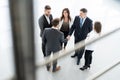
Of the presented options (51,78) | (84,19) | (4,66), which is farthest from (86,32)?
(4,66)

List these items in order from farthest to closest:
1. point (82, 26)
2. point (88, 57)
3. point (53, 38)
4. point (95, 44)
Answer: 1. point (95, 44)
2. point (88, 57)
3. point (82, 26)
4. point (53, 38)

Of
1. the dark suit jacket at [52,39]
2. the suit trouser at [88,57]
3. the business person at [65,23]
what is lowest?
the suit trouser at [88,57]

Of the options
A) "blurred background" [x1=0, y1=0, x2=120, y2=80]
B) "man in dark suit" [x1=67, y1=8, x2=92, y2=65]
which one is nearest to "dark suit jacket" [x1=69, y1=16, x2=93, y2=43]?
"man in dark suit" [x1=67, y1=8, x2=92, y2=65]

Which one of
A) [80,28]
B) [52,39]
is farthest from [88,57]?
[52,39]

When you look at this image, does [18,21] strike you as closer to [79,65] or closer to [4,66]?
[4,66]

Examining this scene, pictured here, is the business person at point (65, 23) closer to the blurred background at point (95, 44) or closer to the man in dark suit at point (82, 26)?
the man in dark suit at point (82, 26)

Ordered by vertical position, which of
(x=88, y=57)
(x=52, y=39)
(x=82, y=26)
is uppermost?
(x=82, y=26)

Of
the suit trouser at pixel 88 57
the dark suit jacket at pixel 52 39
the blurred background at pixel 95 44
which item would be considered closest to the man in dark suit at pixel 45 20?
the blurred background at pixel 95 44

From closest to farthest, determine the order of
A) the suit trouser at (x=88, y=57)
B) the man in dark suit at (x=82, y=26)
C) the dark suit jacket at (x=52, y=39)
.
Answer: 1. the dark suit jacket at (x=52, y=39)
2. the man in dark suit at (x=82, y=26)
3. the suit trouser at (x=88, y=57)

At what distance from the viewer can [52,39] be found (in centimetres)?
212

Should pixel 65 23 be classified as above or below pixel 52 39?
above

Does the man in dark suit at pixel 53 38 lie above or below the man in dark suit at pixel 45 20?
below

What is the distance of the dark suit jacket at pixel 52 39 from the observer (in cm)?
210

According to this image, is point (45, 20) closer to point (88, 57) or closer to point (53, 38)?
point (53, 38)
